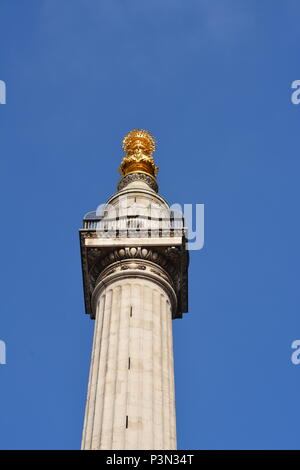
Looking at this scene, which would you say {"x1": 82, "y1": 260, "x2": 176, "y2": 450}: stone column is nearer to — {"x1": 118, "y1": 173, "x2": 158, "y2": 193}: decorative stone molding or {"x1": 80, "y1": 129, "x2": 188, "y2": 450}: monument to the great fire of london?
{"x1": 80, "y1": 129, "x2": 188, "y2": 450}: monument to the great fire of london

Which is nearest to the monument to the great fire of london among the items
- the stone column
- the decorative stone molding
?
the stone column

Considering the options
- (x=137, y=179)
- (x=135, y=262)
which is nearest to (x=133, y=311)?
(x=135, y=262)

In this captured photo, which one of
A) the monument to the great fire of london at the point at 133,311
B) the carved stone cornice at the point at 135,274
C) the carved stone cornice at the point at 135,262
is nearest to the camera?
the monument to the great fire of london at the point at 133,311

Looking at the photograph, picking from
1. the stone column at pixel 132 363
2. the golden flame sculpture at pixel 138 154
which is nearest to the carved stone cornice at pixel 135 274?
the stone column at pixel 132 363

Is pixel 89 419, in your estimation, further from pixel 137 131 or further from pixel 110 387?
pixel 137 131

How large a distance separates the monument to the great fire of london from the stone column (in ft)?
Result: 0.11

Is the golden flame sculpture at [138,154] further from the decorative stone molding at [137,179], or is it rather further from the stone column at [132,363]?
the stone column at [132,363]

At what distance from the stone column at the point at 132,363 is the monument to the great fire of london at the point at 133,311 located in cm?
3

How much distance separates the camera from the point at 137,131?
46625mm

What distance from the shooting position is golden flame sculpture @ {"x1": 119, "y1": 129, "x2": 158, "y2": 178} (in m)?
44.2

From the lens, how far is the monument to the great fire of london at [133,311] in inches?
1171

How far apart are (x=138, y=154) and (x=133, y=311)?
13.2 metres
